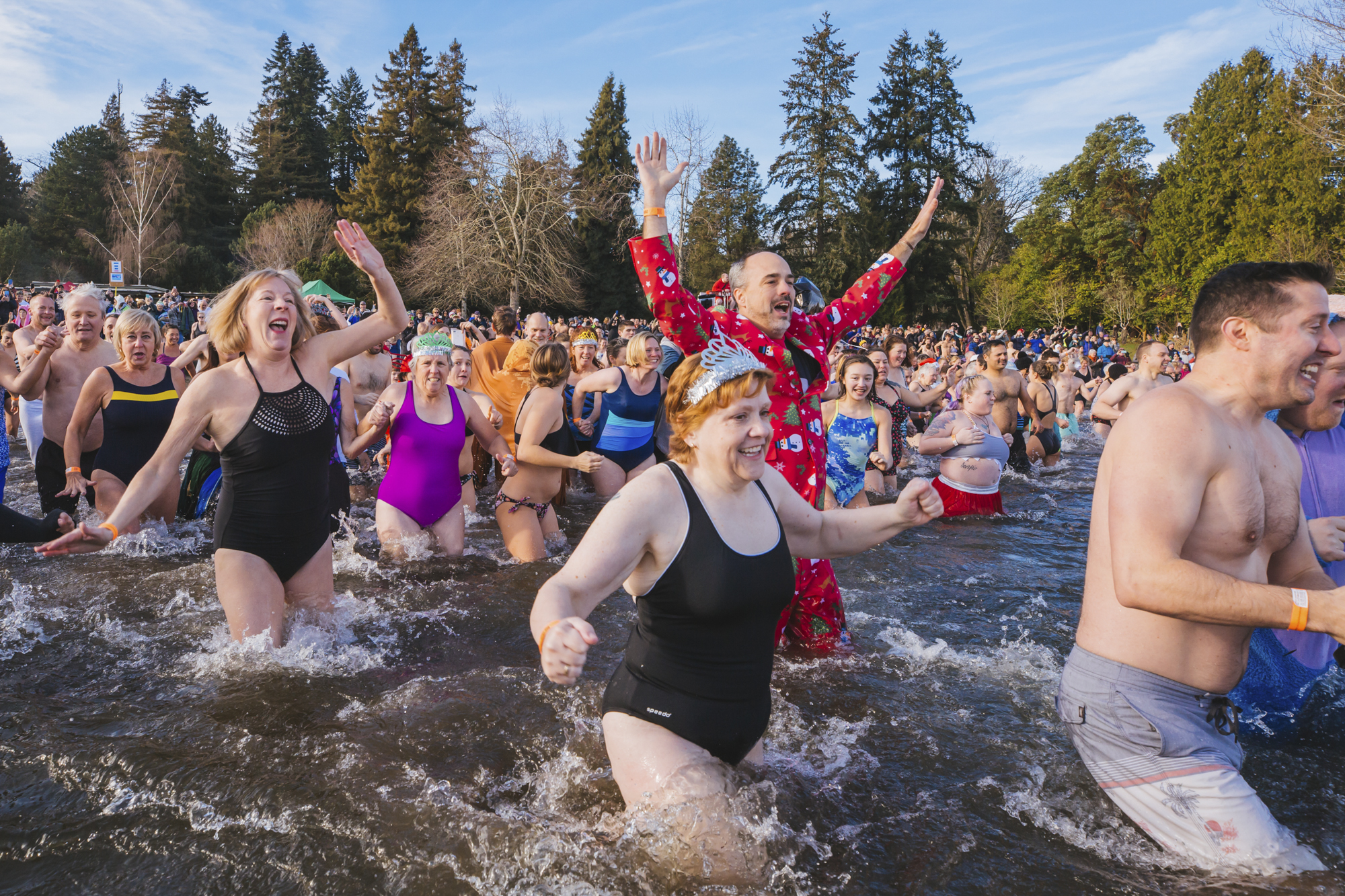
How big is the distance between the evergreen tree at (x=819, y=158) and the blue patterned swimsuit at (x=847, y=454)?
3768 cm

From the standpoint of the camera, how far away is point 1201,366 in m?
2.56

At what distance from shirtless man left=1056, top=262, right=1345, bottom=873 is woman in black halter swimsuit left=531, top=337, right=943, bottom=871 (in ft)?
1.98

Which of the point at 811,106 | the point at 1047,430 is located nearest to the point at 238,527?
the point at 1047,430

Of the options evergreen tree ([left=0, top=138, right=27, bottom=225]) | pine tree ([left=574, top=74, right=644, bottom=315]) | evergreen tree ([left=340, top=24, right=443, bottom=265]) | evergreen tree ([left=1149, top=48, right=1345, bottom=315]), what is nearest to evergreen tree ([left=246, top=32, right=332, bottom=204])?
evergreen tree ([left=340, top=24, right=443, bottom=265])

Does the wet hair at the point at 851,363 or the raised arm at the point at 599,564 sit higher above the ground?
the wet hair at the point at 851,363

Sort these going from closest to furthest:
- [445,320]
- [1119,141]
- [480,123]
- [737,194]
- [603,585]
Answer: [603,585]
[445,320]
[480,123]
[1119,141]
[737,194]

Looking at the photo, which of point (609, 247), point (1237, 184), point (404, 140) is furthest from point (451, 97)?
point (1237, 184)

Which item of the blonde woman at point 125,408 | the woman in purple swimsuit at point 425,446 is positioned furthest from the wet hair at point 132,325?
the woman in purple swimsuit at point 425,446

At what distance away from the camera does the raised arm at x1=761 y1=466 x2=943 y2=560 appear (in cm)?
270

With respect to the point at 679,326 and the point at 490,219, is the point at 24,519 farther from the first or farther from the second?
the point at 490,219

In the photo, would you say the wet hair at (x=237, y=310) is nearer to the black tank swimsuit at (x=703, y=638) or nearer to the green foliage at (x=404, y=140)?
the black tank swimsuit at (x=703, y=638)

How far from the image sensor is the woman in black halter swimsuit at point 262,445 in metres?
3.52

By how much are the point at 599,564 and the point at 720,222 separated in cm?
5350

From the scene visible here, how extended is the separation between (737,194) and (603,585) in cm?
5493
